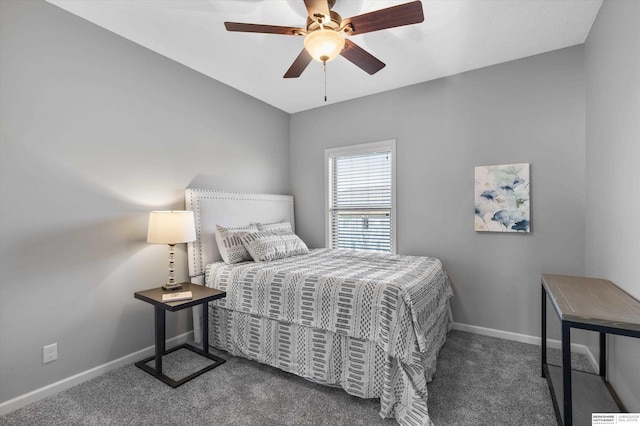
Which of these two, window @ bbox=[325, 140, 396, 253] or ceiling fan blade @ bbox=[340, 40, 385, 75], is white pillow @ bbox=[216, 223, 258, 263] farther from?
ceiling fan blade @ bbox=[340, 40, 385, 75]

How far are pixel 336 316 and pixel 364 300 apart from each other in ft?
0.79

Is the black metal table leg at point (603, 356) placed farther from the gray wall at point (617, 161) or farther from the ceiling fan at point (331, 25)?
the ceiling fan at point (331, 25)

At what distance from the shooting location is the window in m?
3.66

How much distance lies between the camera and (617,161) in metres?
1.89

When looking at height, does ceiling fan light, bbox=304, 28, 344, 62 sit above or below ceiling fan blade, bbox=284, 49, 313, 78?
below

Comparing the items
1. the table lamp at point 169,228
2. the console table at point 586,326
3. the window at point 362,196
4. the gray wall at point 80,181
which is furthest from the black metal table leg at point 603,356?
the gray wall at point 80,181

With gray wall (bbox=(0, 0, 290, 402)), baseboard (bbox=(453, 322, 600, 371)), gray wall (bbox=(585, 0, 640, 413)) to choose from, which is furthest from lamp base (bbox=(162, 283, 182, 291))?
gray wall (bbox=(585, 0, 640, 413))

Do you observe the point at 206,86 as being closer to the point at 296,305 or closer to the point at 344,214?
the point at 344,214

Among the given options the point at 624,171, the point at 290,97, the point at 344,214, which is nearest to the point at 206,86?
the point at 290,97

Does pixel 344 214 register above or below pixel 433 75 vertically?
below

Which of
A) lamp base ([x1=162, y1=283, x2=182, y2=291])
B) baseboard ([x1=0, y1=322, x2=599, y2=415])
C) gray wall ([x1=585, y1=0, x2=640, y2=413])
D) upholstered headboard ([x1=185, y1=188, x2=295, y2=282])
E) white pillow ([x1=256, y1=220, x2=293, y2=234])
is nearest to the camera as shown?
gray wall ([x1=585, y1=0, x2=640, y2=413])

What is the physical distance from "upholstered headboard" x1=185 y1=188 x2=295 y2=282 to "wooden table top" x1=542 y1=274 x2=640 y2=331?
2756 mm

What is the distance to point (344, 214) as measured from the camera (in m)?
4.01

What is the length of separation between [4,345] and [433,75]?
411cm
